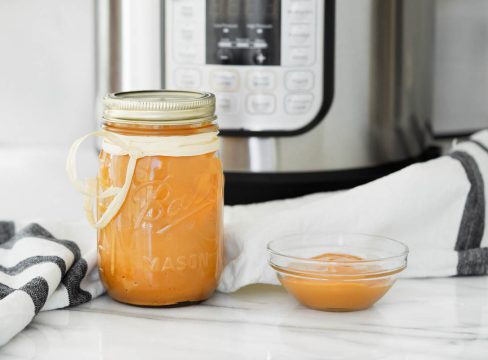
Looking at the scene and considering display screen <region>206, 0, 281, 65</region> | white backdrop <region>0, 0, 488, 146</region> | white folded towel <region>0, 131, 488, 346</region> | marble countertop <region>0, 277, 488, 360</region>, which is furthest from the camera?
white backdrop <region>0, 0, 488, 146</region>

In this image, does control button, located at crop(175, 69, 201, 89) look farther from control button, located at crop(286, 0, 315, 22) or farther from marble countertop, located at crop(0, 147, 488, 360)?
marble countertop, located at crop(0, 147, 488, 360)

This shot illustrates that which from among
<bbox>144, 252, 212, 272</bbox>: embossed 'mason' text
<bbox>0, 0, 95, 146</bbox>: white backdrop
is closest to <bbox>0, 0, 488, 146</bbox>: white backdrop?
<bbox>0, 0, 95, 146</bbox>: white backdrop

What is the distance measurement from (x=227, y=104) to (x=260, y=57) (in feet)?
0.20

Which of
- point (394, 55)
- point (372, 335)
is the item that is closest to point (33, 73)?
point (394, 55)

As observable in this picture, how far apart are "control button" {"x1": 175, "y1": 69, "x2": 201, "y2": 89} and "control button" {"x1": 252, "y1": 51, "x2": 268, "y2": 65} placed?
0.06 m

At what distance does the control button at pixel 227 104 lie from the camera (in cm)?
97

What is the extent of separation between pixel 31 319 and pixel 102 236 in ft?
0.33

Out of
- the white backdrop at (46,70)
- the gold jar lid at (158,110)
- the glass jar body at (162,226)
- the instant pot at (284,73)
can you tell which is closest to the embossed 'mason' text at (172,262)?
the glass jar body at (162,226)

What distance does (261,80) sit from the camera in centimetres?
96

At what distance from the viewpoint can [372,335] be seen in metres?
0.70

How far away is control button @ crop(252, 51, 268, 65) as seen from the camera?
958mm

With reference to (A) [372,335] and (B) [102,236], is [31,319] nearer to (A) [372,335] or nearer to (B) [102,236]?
(B) [102,236]

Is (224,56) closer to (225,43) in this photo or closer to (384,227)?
(225,43)

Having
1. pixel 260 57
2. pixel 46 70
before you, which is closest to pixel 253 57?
pixel 260 57
